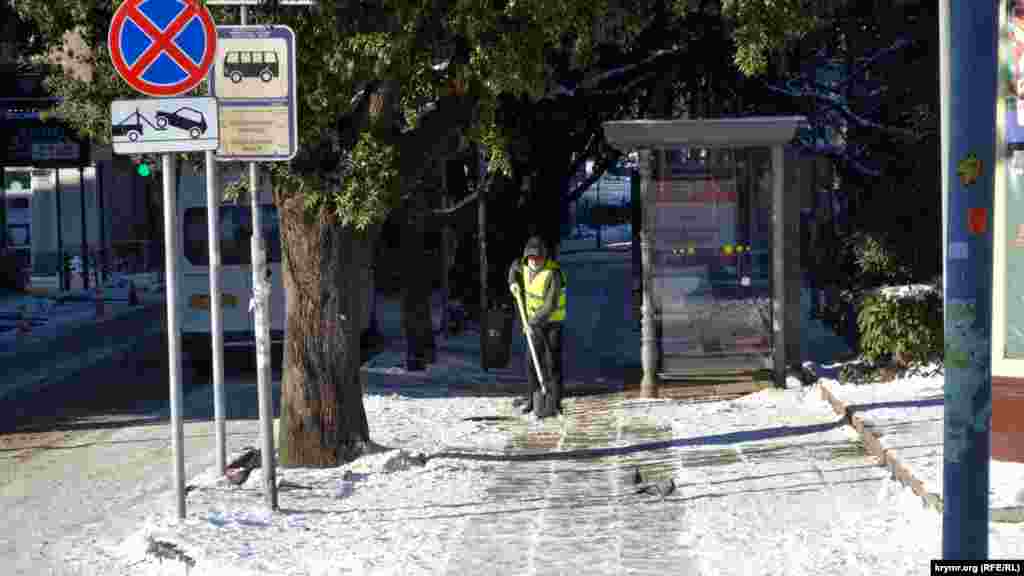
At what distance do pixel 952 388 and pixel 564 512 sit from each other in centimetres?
410

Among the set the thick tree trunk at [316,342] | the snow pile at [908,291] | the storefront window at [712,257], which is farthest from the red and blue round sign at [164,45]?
the snow pile at [908,291]

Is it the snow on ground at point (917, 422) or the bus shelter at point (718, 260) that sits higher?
the bus shelter at point (718, 260)

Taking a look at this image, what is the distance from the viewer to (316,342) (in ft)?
36.4

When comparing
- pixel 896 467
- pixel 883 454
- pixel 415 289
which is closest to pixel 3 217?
pixel 415 289

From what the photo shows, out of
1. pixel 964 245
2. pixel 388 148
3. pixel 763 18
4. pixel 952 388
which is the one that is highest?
pixel 763 18

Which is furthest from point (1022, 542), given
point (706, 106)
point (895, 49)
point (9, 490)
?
point (706, 106)

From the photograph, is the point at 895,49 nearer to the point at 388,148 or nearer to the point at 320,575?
the point at 388,148

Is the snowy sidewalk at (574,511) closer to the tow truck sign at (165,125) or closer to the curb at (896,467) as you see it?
the curb at (896,467)

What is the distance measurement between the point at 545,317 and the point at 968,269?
892 centimetres

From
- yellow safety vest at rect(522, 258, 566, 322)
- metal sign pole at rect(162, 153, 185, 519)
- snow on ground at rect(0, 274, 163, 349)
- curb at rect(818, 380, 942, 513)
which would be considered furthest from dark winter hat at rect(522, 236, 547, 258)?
snow on ground at rect(0, 274, 163, 349)

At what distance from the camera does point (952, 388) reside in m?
5.63

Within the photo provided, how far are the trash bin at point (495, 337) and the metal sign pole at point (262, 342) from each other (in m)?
9.19

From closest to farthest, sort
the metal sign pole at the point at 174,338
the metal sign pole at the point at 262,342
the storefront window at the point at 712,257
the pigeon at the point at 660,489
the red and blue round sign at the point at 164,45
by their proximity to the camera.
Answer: the red and blue round sign at the point at 164,45, the metal sign pole at the point at 174,338, the metal sign pole at the point at 262,342, the pigeon at the point at 660,489, the storefront window at the point at 712,257

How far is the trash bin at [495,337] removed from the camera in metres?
18.9
